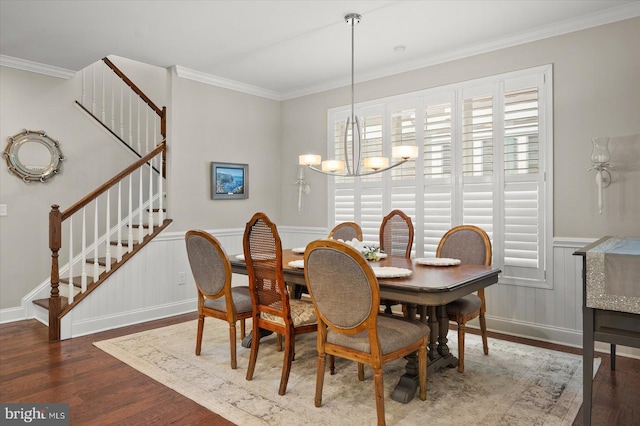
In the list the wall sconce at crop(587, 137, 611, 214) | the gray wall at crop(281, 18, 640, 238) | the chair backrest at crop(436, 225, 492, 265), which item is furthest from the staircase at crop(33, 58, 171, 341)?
the wall sconce at crop(587, 137, 611, 214)

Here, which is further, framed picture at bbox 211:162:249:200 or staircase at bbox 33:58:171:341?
framed picture at bbox 211:162:249:200

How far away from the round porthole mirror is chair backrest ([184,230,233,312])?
8.31ft

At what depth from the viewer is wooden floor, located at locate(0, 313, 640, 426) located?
7.78 feet

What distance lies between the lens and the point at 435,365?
2.88 meters

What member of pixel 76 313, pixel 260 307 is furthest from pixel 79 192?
pixel 260 307

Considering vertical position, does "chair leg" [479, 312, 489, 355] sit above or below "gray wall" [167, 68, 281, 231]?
below

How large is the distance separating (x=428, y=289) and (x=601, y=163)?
6.74ft

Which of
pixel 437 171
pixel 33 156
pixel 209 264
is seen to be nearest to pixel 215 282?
pixel 209 264

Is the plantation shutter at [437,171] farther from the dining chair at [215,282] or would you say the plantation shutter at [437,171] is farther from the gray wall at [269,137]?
the dining chair at [215,282]

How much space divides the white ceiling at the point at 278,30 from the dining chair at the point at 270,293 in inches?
70.2

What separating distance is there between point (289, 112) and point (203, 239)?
3.19 metres

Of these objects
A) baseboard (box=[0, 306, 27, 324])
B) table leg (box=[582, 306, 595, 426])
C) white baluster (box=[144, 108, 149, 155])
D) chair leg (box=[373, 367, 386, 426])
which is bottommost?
baseboard (box=[0, 306, 27, 324])

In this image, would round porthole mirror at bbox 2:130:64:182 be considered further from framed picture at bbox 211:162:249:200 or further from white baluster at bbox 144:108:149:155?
framed picture at bbox 211:162:249:200

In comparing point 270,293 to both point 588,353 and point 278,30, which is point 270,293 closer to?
point 588,353
